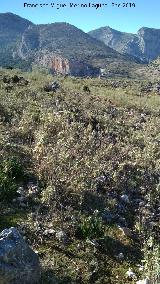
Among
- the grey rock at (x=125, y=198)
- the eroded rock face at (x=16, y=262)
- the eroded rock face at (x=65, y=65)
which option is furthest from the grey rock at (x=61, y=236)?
the eroded rock face at (x=65, y=65)

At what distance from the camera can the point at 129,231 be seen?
34.5 ft

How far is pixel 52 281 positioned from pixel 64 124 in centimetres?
909

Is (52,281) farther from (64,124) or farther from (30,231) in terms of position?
(64,124)

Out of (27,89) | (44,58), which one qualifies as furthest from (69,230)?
(44,58)

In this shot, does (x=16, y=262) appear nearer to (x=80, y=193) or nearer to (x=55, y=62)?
(x=80, y=193)

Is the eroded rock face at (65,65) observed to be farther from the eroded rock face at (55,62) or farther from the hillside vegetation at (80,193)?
the hillside vegetation at (80,193)

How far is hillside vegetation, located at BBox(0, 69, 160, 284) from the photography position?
8961 millimetres

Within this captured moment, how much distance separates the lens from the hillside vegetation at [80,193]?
8.96 m

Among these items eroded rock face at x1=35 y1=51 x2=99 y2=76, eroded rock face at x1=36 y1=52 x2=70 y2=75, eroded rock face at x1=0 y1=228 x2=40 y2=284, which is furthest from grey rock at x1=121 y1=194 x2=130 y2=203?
eroded rock face at x1=36 y1=52 x2=70 y2=75

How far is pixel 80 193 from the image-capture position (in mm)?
11422

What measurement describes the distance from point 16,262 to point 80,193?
13.4 ft

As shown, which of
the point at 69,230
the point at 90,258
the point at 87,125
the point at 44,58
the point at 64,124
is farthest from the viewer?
the point at 44,58

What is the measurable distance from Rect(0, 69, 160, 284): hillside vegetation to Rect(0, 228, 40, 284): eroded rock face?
0.50m

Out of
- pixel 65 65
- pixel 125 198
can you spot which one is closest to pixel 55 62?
pixel 65 65
